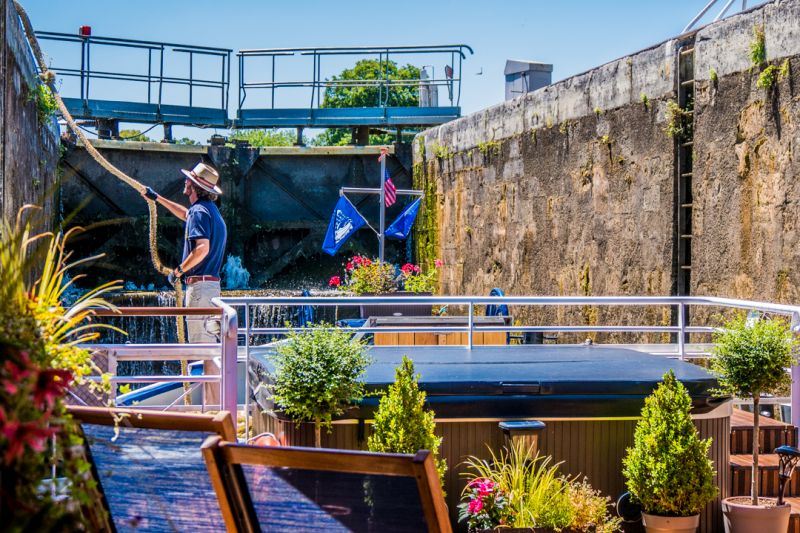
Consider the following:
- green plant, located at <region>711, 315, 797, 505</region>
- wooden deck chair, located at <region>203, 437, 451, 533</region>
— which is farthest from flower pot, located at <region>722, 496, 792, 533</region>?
wooden deck chair, located at <region>203, 437, 451, 533</region>

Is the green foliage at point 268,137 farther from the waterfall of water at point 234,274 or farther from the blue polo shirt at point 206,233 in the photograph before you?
the blue polo shirt at point 206,233

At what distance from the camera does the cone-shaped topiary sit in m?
4.95

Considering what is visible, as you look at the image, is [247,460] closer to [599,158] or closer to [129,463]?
[129,463]

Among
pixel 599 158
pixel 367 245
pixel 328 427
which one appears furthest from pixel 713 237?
pixel 367 245

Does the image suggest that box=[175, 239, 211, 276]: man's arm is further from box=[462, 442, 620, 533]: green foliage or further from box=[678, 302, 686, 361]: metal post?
box=[678, 302, 686, 361]: metal post

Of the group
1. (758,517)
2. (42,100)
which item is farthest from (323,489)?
(42,100)

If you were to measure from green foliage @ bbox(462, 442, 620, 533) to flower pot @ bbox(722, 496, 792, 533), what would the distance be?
2.09 feet

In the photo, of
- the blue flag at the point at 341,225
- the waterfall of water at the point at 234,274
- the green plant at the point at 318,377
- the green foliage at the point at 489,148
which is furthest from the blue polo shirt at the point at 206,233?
the waterfall of water at the point at 234,274

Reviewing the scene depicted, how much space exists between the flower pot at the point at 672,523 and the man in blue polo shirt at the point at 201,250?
10.9ft

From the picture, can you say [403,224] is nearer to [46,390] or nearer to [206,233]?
[206,233]

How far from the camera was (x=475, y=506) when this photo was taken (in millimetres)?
4887

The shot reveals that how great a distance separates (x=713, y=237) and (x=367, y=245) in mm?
10850

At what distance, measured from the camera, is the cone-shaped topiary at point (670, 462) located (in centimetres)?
495

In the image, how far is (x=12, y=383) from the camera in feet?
5.32
